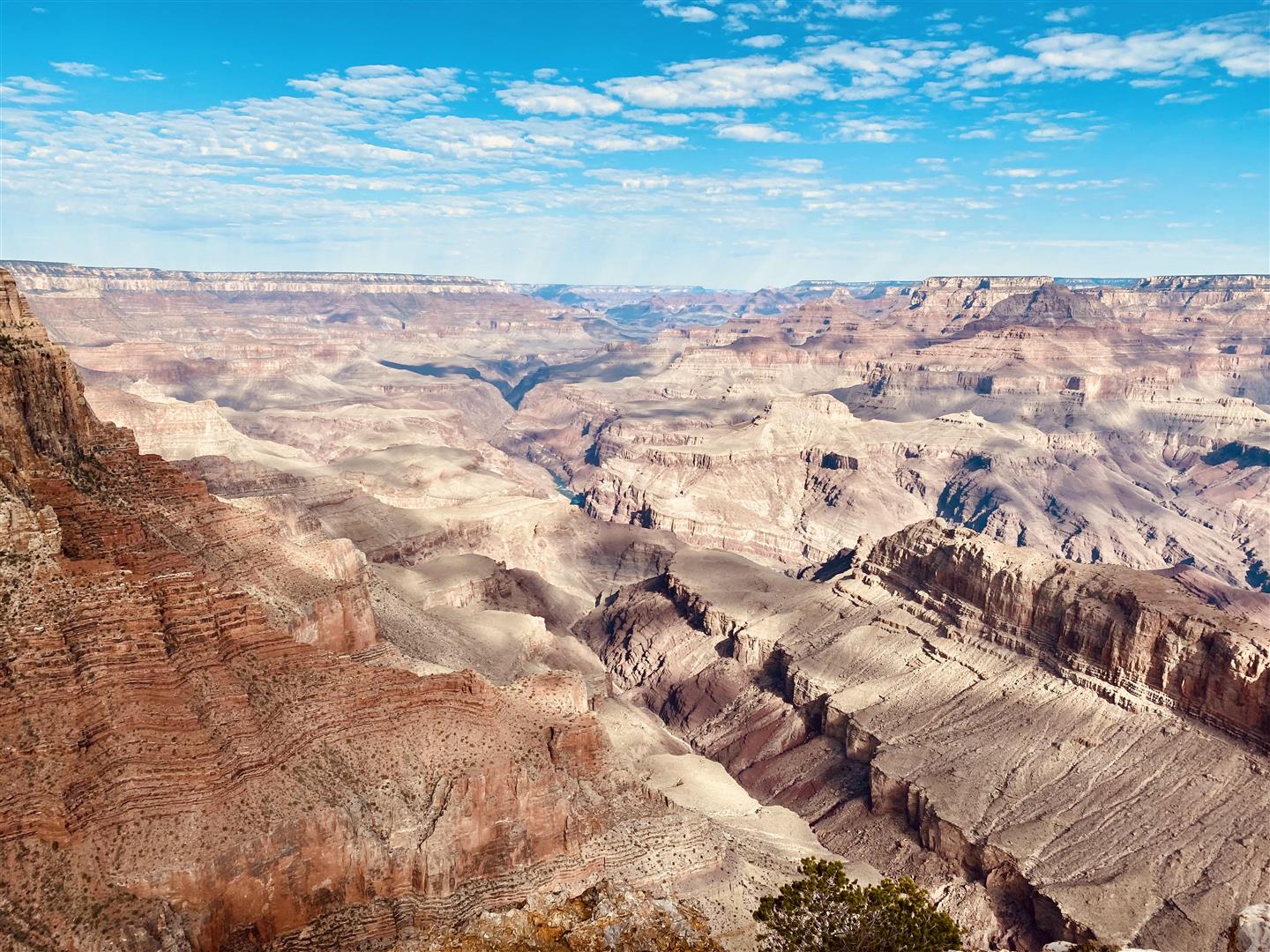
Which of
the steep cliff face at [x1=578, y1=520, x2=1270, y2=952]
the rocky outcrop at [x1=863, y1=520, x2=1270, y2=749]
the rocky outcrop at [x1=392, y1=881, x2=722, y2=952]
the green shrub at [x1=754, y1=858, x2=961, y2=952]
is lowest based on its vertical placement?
the steep cliff face at [x1=578, y1=520, x2=1270, y2=952]

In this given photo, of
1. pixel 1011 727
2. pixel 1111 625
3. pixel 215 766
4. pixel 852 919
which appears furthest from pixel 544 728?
pixel 1111 625

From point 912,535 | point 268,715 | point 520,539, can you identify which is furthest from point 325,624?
point 520,539

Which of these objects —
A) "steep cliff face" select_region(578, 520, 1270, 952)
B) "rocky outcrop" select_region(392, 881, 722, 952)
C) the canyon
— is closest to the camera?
"rocky outcrop" select_region(392, 881, 722, 952)

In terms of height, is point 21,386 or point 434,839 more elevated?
point 21,386

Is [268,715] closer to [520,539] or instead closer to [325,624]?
[325,624]

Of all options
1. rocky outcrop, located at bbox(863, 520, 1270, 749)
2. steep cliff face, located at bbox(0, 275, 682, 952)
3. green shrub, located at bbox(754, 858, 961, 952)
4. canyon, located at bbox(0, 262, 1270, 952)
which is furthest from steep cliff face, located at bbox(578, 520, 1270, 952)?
green shrub, located at bbox(754, 858, 961, 952)

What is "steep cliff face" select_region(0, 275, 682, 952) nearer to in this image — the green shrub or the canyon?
the canyon
